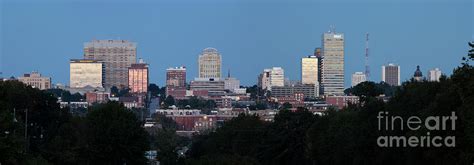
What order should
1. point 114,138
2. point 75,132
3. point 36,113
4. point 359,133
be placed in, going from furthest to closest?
point 36,113, point 75,132, point 114,138, point 359,133

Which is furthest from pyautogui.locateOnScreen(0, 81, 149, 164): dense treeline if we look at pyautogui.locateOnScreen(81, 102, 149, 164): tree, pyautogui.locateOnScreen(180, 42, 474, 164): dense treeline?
pyautogui.locateOnScreen(180, 42, 474, 164): dense treeline

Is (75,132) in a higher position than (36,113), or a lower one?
lower

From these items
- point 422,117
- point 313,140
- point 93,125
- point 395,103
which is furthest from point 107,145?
point 422,117

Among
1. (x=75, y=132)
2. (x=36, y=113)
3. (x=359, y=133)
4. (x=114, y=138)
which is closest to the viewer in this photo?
(x=359, y=133)

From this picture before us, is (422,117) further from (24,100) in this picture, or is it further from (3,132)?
(24,100)

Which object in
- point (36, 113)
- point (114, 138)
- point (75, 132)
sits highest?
point (36, 113)

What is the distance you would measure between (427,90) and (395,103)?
3752 millimetres

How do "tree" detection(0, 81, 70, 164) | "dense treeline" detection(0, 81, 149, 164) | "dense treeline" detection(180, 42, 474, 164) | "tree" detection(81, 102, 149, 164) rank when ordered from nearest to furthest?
"dense treeline" detection(180, 42, 474, 164)
"dense treeline" detection(0, 81, 149, 164)
"tree" detection(81, 102, 149, 164)
"tree" detection(0, 81, 70, 164)

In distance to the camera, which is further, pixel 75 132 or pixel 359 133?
pixel 75 132

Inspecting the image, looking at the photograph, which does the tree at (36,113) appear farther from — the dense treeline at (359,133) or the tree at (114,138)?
the dense treeline at (359,133)

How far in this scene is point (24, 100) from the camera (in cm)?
7381

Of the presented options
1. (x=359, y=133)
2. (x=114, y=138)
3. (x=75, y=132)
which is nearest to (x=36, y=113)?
(x=75, y=132)

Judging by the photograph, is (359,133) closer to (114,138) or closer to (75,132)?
(114,138)

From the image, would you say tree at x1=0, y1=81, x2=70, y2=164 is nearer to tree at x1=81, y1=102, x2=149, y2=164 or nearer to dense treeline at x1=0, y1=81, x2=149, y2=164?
dense treeline at x1=0, y1=81, x2=149, y2=164
